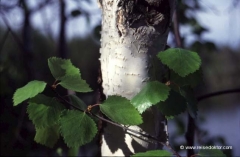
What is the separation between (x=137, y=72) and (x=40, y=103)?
198 mm

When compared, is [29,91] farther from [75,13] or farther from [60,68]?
[75,13]

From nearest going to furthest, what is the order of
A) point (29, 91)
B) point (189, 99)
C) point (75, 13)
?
1. point (29, 91)
2. point (189, 99)
3. point (75, 13)

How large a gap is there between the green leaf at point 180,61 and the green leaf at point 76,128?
0.17 meters

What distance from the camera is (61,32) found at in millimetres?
1465

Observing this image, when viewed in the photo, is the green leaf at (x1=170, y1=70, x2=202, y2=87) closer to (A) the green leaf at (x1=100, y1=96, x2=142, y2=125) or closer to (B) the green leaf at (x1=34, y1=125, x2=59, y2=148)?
(A) the green leaf at (x1=100, y1=96, x2=142, y2=125)

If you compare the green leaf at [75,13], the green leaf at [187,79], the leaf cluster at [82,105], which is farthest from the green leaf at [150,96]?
the green leaf at [75,13]

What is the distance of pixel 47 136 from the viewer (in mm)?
669

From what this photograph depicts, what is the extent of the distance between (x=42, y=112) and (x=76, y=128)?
0.07m

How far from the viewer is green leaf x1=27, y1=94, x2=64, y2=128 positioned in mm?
575

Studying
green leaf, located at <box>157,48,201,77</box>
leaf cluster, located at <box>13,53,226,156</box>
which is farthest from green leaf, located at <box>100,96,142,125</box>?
green leaf, located at <box>157,48,201,77</box>

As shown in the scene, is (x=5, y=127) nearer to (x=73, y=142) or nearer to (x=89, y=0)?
(x=89, y=0)

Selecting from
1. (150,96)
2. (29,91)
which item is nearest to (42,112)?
(29,91)

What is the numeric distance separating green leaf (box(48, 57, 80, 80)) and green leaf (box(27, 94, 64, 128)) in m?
0.05

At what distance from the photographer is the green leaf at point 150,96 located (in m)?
0.57
